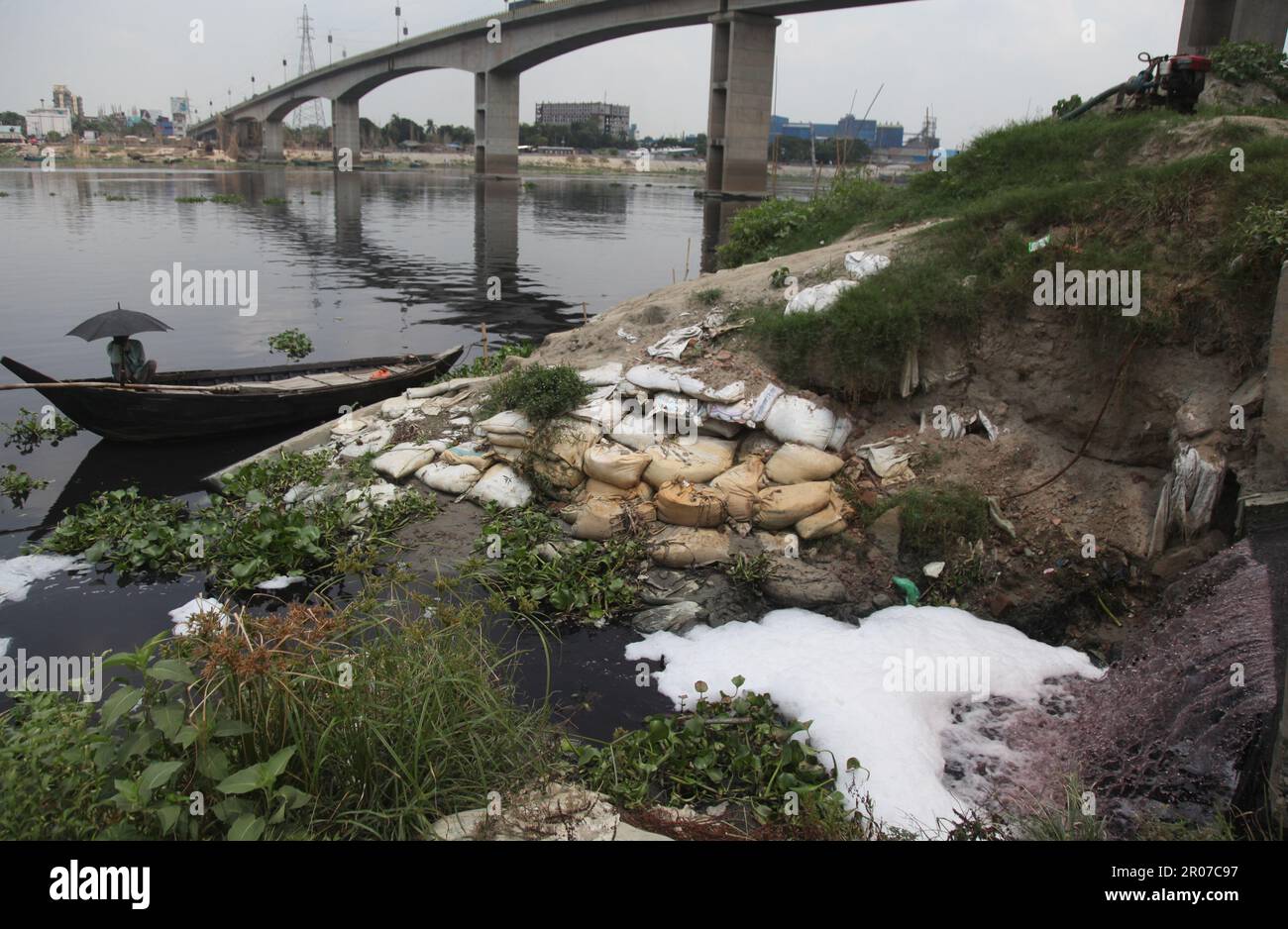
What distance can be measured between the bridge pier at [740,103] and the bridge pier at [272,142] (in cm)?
6337

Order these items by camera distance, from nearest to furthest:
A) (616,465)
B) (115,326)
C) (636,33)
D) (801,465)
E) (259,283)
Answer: (801,465) < (616,465) < (115,326) < (259,283) < (636,33)

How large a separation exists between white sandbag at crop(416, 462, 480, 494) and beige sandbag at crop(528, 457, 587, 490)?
731 mm

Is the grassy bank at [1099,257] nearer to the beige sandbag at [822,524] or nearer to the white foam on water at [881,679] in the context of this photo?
the beige sandbag at [822,524]

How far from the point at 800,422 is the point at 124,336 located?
9298 millimetres

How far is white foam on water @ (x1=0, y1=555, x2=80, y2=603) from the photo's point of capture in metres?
8.53

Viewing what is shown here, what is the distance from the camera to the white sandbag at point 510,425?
998 cm

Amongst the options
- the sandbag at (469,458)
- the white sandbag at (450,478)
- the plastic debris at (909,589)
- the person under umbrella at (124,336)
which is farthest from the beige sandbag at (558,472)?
the person under umbrella at (124,336)

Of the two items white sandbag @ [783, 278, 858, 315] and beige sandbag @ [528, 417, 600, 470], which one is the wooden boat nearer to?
beige sandbag @ [528, 417, 600, 470]

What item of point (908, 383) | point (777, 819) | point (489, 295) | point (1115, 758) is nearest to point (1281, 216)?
point (908, 383)

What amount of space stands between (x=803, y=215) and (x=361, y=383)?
338 inches

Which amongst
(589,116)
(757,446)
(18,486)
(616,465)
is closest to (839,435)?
(757,446)

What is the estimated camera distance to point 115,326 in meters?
11.6

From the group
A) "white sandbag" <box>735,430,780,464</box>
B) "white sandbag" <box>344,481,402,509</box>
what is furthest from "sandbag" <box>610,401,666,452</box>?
"white sandbag" <box>344,481,402,509</box>

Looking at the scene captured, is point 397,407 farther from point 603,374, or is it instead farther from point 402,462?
point 603,374
